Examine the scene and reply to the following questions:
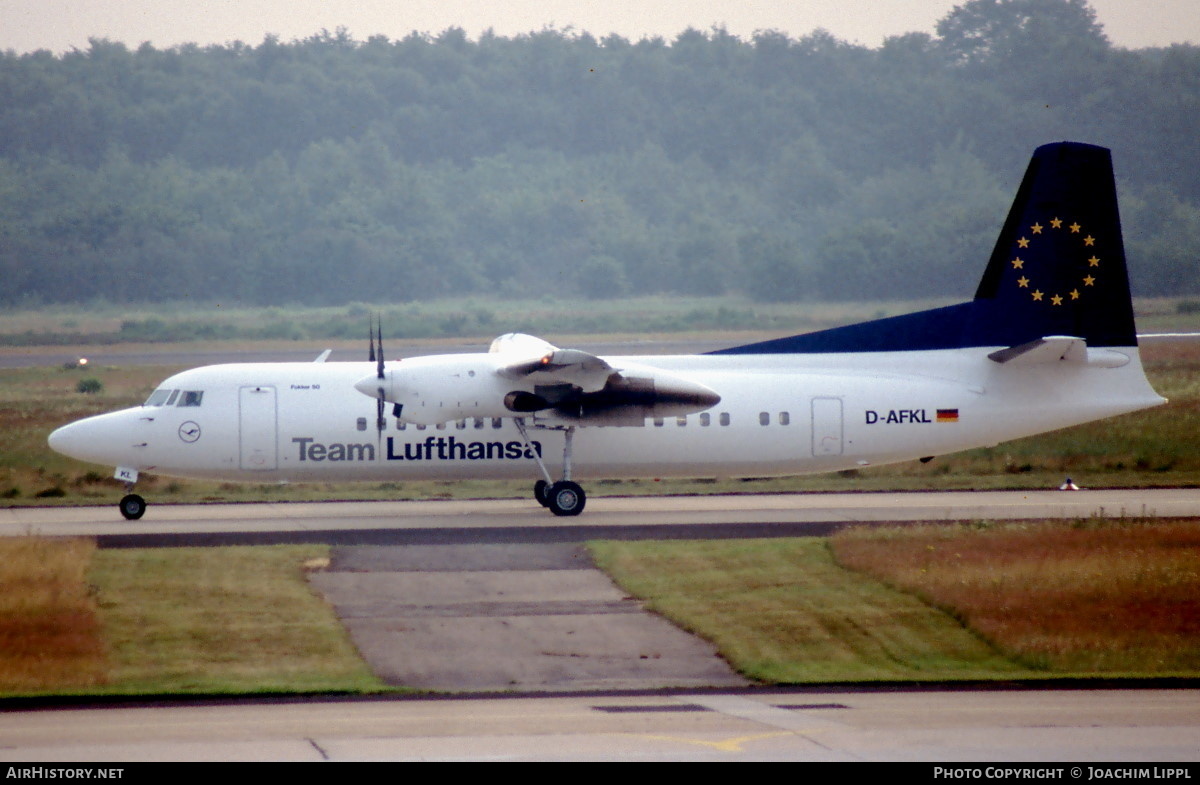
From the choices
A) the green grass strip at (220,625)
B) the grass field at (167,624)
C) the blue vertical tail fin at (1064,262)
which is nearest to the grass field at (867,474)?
the blue vertical tail fin at (1064,262)

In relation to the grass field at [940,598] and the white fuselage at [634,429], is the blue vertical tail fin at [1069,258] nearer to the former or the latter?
the white fuselage at [634,429]

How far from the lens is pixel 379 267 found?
228ft

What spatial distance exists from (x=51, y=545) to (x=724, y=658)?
10.8m

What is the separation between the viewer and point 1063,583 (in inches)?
652

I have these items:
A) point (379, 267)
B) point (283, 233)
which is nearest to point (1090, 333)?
point (379, 267)

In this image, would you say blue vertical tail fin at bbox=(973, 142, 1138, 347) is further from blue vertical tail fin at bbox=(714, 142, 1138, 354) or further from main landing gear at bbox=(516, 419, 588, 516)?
main landing gear at bbox=(516, 419, 588, 516)

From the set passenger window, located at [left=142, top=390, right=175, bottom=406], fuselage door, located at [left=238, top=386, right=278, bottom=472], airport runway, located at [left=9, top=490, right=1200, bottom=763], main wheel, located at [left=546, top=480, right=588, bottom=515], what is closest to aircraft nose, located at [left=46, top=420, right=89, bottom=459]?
passenger window, located at [left=142, top=390, right=175, bottom=406]

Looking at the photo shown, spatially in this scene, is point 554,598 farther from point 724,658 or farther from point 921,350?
point 921,350

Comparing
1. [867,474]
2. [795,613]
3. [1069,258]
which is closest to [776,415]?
[1069,258]

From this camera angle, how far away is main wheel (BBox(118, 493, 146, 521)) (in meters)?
23.2

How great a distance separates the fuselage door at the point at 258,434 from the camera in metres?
22.8

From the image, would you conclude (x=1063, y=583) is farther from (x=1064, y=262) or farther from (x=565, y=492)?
(x=565, y=492)

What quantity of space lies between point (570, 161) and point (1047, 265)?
218 feet

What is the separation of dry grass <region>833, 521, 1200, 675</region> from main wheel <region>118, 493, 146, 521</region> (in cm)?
1201
